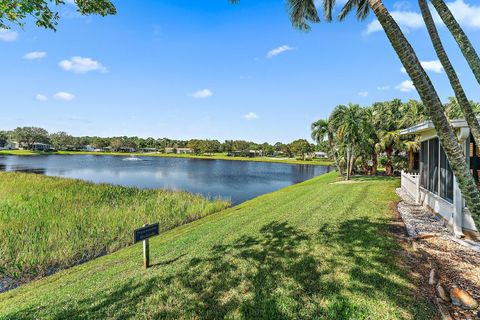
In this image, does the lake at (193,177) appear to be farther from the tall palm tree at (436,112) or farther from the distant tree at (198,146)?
the distant tree at (198,146)

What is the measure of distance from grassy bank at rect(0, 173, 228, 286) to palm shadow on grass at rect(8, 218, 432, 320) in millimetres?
5046

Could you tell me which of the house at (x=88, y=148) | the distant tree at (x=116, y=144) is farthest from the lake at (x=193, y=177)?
the house at (x=88, y=148)

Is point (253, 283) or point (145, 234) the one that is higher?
point (145, 234)

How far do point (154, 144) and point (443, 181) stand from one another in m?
161

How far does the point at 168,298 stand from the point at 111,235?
7.99 m

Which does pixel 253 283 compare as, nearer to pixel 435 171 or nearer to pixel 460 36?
pixel 460 36

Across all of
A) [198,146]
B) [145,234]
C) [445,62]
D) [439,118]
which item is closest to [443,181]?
[445,62]

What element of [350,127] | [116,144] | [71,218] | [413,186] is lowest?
[71,218]

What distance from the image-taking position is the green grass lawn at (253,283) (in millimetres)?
3820

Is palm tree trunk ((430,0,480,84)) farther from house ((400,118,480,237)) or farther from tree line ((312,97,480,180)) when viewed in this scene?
tree line ((312,97,480,180))

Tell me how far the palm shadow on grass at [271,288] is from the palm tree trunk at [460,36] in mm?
3914

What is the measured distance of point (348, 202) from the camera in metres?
11.2

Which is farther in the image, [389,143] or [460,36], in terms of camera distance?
[389,143]

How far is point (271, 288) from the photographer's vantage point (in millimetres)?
4348
